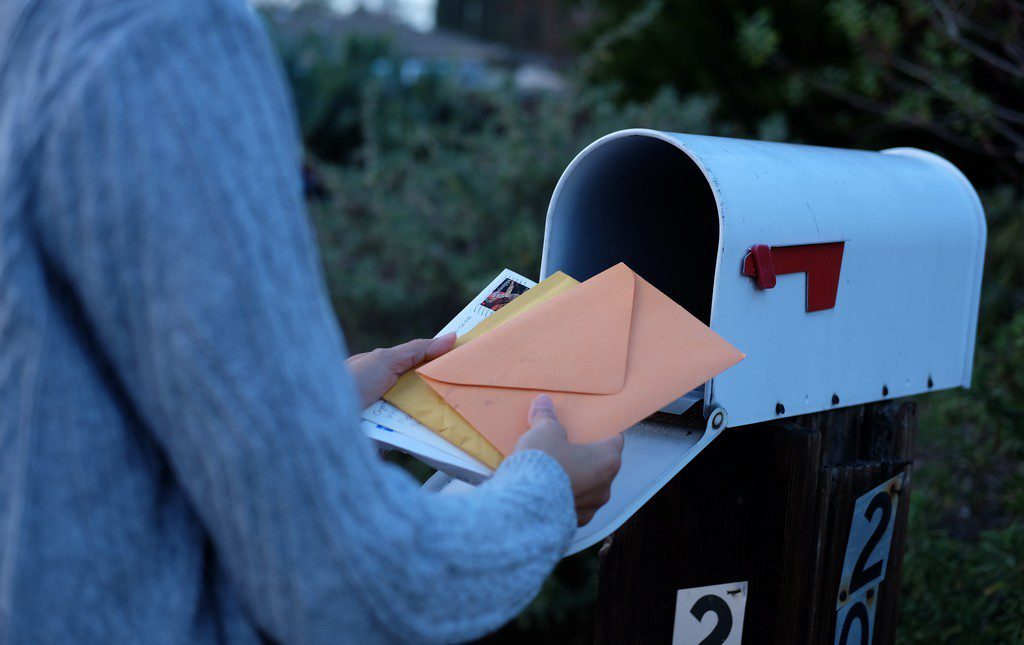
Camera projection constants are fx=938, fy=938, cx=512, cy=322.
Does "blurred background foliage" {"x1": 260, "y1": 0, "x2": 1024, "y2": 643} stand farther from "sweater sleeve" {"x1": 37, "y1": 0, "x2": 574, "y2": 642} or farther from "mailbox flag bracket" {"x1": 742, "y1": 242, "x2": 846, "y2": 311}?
"sweater sleeve" {"x1": 37, "y1": 0, "x2": 574, "y2": 642}

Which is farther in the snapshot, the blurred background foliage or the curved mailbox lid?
the blurred background foliage

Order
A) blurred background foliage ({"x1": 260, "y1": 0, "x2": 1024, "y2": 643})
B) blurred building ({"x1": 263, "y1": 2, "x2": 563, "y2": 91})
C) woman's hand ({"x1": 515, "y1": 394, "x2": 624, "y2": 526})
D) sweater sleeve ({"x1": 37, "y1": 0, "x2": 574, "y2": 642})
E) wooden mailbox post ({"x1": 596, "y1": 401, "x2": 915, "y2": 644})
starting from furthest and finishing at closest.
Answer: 1. blurred building ({"x1": 263, "y1": 2, "x2": 563, "y2": 91})
2. blurred background foliage ({"x1": 260, "y1": 0, "x2": 1024, "y2": 643})
3. wooden mailbox post ({"x1": 596, "y1": 401, "x2": 915, "y2": 644})
4. woman's hand ({"x1": 515, "y1": 394, "x2": 624, "y2": 526})
5. sweater sleeve ({"x1": 37, "y1": 0, "x2": 574, "y2": 642})

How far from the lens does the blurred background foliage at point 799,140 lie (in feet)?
8.15

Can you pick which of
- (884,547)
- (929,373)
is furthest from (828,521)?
(929,373)

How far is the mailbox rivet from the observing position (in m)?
1.35

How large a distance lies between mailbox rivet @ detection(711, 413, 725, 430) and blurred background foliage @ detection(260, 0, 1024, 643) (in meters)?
1.12

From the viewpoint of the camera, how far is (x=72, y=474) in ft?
2.26

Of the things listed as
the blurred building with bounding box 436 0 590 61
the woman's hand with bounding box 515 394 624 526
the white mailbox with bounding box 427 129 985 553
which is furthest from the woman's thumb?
the blurred building with bounding box 436 0 590 61

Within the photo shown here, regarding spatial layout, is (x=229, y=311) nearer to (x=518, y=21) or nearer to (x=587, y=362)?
(x=587, y=362)

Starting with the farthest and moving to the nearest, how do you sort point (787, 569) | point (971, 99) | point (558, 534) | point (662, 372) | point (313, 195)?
point (313, 195), point (971, 99), point (787, 569), point (662, 372), point (558, 534)

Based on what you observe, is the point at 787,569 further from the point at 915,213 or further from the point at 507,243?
the point at 507,243

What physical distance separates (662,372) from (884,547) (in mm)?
848

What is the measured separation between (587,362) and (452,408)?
0.18m

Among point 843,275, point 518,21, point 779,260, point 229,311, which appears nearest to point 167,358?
point 229,311
